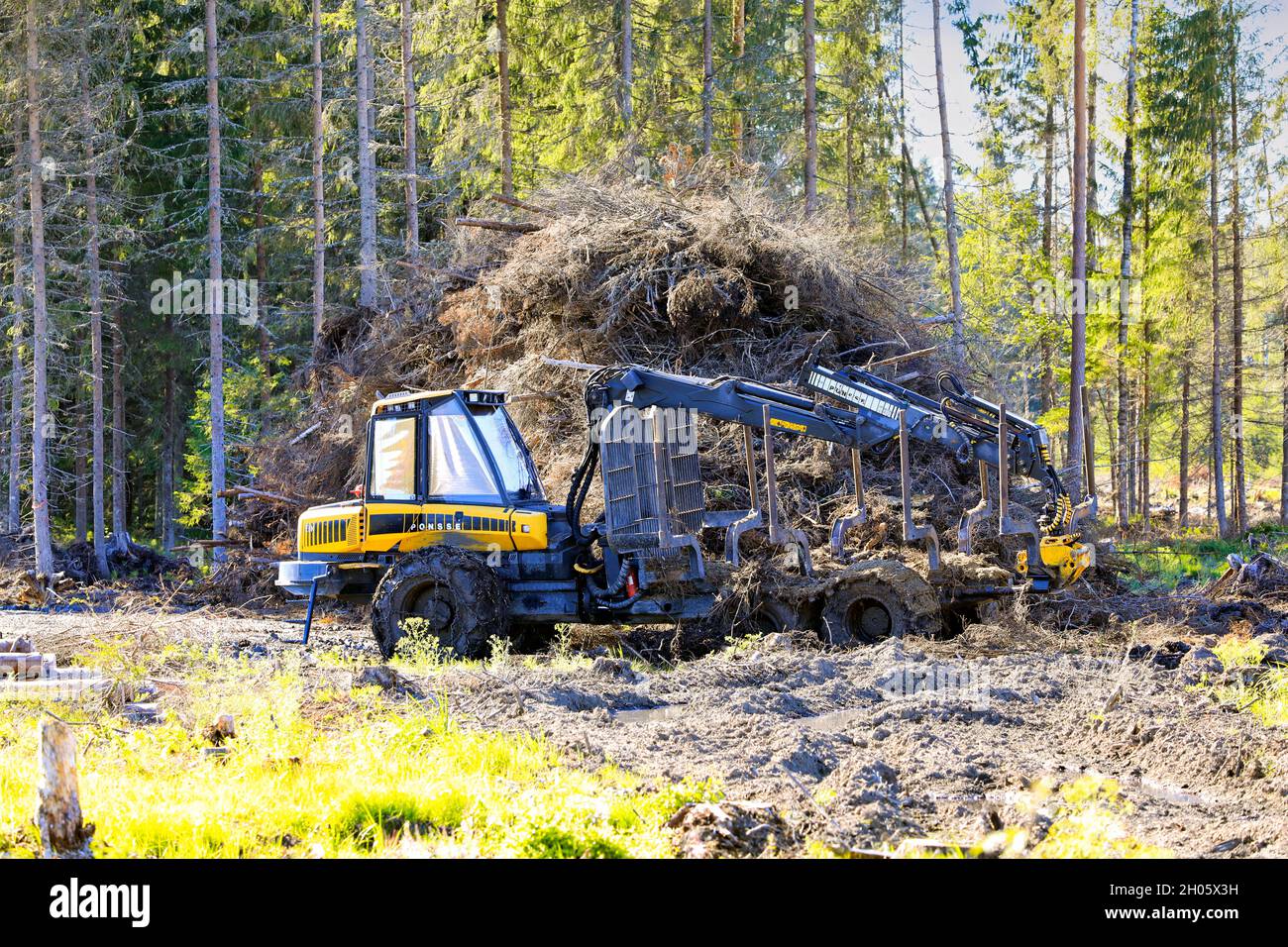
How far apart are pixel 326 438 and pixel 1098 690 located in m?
13.7

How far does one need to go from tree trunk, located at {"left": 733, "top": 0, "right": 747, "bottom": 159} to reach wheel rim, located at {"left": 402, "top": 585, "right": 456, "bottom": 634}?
2064 cm

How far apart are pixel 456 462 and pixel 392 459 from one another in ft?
2.14

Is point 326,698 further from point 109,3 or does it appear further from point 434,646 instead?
point 109,3

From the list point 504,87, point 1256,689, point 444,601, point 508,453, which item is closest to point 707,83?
point 504,87

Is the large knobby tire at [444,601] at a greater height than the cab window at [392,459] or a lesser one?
lesser

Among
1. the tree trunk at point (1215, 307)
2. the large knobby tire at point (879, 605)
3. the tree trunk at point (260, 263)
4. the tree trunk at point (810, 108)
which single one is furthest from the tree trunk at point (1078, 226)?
the tree trunk at point (260, 263)

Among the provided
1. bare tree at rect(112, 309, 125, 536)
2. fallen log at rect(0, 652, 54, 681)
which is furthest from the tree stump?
bare tree at rect(112, 309, 125, 536)

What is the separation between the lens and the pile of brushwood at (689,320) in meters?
14.7

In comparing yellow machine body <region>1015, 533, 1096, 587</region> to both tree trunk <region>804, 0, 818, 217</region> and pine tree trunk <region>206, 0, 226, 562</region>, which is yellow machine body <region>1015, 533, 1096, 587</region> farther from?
pine tree trunk <region>206, 0, 226, 562</region>

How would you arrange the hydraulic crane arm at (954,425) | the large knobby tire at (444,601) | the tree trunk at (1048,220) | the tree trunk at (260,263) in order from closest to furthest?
1. the large knobby tire at (444,601)
2. the hydraulic crane arm at (954,425)
3. the tree trunk at (1048,220)
4. the tree trunk at (260,263)

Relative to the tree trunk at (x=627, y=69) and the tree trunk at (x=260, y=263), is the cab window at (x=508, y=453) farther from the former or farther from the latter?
the tree trunk at (x=260, y=263)

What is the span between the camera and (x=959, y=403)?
12.3 m

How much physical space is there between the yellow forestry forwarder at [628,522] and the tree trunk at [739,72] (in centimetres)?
1908
